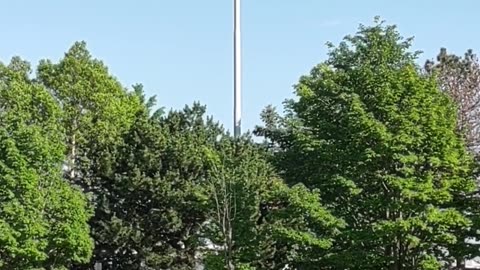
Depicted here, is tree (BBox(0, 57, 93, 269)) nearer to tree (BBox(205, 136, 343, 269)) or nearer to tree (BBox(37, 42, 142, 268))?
tree (BBox(37, 42, 142, 268))

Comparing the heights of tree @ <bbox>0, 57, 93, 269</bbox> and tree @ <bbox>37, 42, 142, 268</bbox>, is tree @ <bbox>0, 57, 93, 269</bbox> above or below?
below

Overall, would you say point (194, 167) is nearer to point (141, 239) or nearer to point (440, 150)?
point (141, 239)

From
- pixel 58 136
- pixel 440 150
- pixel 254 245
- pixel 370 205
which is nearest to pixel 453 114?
pixel 440 150

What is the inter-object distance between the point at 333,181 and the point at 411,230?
6.26 ft

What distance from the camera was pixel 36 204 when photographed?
19.8 metres

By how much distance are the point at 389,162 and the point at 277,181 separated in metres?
2.79

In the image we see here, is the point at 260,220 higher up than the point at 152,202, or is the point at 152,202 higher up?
the point at 152,202

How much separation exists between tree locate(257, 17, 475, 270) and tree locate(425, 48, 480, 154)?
18.0 feet

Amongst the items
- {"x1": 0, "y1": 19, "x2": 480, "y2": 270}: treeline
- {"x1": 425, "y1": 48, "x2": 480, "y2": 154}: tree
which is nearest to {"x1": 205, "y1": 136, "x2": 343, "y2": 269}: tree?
{"x1": 0, "y1": 19, "x2": 480, "y2": 270}: treeline

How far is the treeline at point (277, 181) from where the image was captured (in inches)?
694

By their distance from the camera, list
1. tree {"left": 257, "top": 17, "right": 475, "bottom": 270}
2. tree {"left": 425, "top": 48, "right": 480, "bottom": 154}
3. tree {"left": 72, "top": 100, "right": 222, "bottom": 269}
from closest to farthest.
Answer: tree {"left": 257, "top": 17, "right": 475, "bottom": 270}
tree {"left": 72, "top": 100, "right": 222, "bottom": 269}
tree {"left": 425, "top": 48, "right": 480, "bottom": 154}

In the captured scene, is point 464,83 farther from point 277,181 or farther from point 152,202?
point 152,202

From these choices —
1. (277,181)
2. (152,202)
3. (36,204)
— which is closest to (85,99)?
(152,202)

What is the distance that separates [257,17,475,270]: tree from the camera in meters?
17.3
